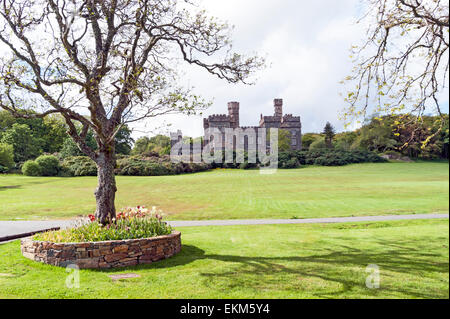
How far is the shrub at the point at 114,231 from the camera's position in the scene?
752 centimetres

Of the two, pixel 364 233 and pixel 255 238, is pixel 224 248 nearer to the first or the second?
pixel 255 238

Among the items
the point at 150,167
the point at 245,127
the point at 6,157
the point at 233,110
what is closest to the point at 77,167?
the point at 150,167

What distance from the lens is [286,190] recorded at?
24.1 metres

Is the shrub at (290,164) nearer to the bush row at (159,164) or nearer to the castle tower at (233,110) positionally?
the bush row at (159,164)

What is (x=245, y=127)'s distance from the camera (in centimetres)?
5900

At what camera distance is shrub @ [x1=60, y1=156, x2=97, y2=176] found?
Result: 2741 cm

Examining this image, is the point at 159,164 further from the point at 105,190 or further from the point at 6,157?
the point at 105,190

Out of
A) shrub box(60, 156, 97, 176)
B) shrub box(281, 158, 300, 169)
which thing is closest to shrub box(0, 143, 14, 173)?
shrub box(60, 156, 97, 176)

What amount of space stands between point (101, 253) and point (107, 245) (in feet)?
0.64

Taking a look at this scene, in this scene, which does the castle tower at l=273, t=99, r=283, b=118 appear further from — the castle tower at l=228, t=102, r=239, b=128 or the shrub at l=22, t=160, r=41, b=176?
the shrub at l=22, t=160, r=41, b=176

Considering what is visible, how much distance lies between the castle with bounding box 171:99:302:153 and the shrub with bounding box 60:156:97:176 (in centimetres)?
1947

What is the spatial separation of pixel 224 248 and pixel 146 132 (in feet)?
11.8

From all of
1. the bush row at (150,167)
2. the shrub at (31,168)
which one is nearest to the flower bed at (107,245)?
the shrub at (31,168)

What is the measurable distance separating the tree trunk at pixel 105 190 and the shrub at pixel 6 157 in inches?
407
